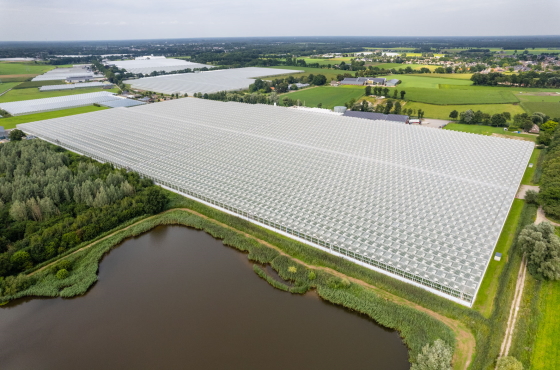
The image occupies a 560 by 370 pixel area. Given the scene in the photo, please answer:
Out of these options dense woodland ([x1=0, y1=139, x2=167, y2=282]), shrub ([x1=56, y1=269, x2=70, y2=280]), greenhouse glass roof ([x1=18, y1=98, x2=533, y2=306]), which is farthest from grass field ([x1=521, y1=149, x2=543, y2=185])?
shrub ([x1=56, y1=269, x2=70, y2=280])

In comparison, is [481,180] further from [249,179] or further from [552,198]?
[249,179]

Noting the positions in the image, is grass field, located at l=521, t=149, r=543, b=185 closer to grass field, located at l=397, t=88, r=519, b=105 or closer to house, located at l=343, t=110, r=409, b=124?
house, located at l=343, t=110, r=409, b=124

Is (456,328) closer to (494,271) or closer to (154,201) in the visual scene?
(494,271)

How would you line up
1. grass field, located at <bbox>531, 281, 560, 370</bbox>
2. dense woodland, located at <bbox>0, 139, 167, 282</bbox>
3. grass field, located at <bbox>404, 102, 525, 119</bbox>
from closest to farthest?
grass field, located at <bbox>531, 281, 560, 370</bbox>
dense woodland, located at <bbox>0, 139, 167, 282</bbox>
grass field, located at <bbox>404, 102, 525, 119</bbox>

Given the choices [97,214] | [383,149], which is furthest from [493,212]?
[97,214]

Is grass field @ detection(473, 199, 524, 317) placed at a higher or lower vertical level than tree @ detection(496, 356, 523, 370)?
lower

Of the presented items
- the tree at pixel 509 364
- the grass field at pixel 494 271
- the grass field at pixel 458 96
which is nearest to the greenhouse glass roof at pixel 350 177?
the grass field at pixel 494 271
